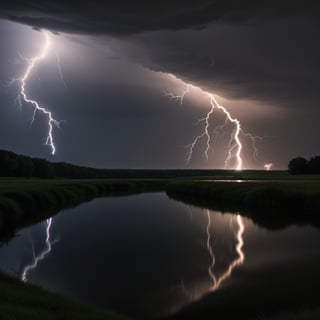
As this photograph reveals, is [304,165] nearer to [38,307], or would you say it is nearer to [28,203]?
[28,203]

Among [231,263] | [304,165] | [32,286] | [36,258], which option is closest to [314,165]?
[304,165]

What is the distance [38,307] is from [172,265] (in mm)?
8112

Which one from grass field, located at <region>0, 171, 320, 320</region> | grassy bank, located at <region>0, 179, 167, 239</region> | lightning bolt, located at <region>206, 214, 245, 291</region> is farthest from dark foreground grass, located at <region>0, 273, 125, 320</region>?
grassy bank, located at <region>0, 179, 167, 239</region>

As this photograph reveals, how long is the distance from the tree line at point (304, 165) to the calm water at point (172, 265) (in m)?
60.7

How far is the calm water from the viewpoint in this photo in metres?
11.5

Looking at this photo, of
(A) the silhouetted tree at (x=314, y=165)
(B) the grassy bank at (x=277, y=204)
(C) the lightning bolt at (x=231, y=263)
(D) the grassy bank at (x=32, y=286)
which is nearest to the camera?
(D) the grassy bank at (x=32, y=286)

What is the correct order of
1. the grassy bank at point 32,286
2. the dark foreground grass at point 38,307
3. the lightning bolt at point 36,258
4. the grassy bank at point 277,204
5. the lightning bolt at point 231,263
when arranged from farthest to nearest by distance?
the grassy bank at point 277,204, the lightning bolt at point 36,258, the lightning bolt at point 231,263, the grassy bank at point 32,286, the dark foreground grass at point 38,307

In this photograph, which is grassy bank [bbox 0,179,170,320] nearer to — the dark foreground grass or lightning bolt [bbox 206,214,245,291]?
the dark foreground grass

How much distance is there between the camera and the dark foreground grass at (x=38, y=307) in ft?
25.0

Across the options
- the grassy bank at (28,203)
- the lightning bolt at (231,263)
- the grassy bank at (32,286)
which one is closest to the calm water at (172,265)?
the lightning bolt at (231,263)

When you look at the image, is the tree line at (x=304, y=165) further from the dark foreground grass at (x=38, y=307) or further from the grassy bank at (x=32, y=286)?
the dark foreground grass at (x=38, y=307)

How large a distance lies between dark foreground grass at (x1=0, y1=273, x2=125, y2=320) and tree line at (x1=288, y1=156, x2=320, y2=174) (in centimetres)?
8042

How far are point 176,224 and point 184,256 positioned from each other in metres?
11.0

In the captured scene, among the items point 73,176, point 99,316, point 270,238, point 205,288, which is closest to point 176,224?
point 270,238
